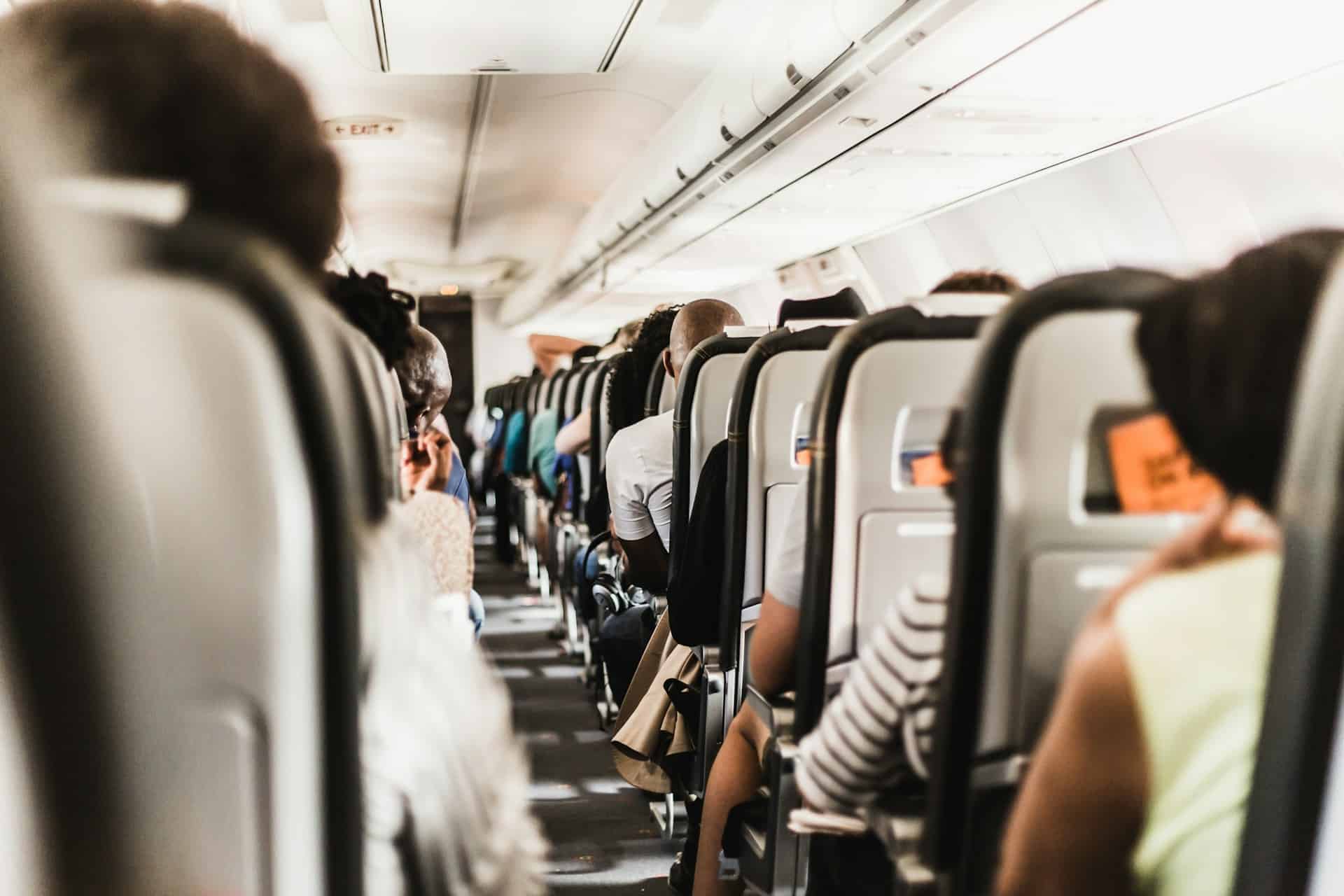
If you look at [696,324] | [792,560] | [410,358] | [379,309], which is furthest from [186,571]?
[696,324]

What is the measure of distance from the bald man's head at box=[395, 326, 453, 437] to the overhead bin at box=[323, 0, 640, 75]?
2259 mm

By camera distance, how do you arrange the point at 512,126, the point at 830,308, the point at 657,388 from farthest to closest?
the point at 512,126 < the point at 657,388 < the point at 830,308

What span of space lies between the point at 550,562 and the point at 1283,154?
500 cm

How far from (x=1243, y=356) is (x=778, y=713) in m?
1.38

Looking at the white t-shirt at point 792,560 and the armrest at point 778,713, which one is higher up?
the white t-shirt at point 792,560

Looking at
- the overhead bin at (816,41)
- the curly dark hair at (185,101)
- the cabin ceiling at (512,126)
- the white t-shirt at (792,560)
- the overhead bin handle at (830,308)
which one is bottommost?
the white t-shirt at (792,560)

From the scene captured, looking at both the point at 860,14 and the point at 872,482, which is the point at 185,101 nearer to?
the point at 872,482

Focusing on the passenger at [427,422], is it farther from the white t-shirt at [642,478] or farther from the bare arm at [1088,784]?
the white t-shirt at [642,478]

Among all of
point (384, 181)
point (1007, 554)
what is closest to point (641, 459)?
point (1007, 554)

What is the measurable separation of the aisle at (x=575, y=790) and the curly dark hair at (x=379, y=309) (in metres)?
1.00

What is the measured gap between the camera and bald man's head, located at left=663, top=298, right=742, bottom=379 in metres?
3.60

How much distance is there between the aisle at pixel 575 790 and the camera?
3.69m

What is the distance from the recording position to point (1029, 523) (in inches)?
49.7

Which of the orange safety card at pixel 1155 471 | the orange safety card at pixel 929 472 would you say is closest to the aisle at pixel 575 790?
the orange safety card at pixel 929 472
